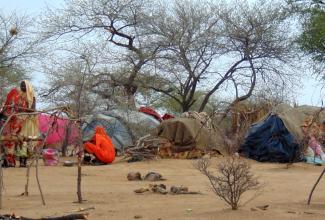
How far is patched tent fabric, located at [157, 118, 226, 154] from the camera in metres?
19.4

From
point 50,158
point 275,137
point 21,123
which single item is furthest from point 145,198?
point 275,137

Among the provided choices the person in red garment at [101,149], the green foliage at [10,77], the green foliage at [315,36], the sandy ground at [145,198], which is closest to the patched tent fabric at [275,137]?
the green foliage at [315,36]

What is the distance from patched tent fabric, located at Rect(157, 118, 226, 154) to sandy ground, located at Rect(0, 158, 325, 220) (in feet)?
15.5

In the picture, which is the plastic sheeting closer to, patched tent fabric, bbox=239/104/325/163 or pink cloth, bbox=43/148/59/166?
patched tent fabric, bbox=239/104/325/163

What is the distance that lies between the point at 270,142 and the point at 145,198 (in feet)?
35.9

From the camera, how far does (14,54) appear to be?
2580 centimetres

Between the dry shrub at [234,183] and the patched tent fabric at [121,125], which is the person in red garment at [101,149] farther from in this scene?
the dry shrub at [234,183]

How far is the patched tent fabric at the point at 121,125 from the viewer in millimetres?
20312

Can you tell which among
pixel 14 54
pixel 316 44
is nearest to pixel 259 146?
pixel 316 44

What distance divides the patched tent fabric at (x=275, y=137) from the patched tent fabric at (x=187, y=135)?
3.04ft

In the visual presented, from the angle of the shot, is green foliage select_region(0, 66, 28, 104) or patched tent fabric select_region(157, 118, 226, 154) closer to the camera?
patched tent fabric select_region(157, 118, 226, 154)

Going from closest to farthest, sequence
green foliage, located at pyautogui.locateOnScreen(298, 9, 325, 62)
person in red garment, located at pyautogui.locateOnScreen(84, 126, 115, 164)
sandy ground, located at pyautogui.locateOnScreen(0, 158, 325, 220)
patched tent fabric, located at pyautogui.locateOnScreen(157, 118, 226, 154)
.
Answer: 1. sandy ground, located at pyautogui.locateOnScreen(0, 158, 325, 220)
2. person in red garment, located at pyautogui.locateOnScreen(84, 126, 115, 164)
3. green foliage, located at pyautogui.locateOnScreen(298, 9, 325, 62)
4. patched tent fabric, located at pyautogui.locateOnScreen(157, 118, 226, 154)

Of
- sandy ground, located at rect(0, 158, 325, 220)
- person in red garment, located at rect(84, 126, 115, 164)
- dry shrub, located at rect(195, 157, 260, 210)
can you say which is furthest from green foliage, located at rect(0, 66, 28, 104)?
dry shrub, located at rect(195, 157, 260, 210)

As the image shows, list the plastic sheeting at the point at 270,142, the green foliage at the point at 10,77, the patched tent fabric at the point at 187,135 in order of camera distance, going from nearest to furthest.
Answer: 1. the plastic sheeting at the point at 270,142
2. the patched tent fabric at the point at 187,135
3. the green foliage at the point at 10,77
